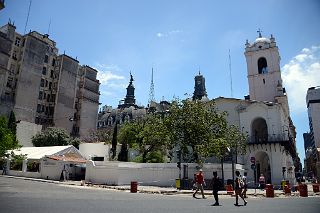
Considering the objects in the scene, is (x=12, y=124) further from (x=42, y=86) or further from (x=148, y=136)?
(x=148, y=136)

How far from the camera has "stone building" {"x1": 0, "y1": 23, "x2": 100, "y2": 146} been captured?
51.6 meters

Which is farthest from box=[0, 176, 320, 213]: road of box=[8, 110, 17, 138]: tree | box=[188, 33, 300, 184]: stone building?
box=[8, 110, 17, 138]: tree

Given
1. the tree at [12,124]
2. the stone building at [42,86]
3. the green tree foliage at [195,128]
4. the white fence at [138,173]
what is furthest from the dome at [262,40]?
the tree at [12,124]

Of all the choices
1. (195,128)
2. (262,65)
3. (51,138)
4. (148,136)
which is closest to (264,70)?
(262,65)

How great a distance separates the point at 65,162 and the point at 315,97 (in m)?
86.1

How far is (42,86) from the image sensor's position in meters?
59.2

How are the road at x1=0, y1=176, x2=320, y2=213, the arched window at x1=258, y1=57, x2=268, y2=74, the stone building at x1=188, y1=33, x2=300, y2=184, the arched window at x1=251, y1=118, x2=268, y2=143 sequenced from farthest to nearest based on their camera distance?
the arched window at x1=258, y1=57, x2=268, y2=74 → the arched window at x1=251, y1=118, x2=268, y2=143 → the stone building at x1=188, y1=33, x2=300, y2=184 → the road at x1=0, y1=176, x2=320, y2=213

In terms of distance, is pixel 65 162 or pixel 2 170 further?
pixel 2 170

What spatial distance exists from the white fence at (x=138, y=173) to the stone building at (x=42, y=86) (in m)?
27.0

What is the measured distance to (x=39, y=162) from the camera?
35.6 meters

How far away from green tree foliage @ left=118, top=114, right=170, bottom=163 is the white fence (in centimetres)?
395

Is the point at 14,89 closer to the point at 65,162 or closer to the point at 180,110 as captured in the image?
the point at 65,162

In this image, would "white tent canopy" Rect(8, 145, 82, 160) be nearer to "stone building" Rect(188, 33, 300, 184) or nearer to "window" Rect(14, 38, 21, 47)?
"stone building" Rect(188, 33, 300, 184)

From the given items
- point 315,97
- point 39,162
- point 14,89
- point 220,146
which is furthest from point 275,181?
point 315,97
